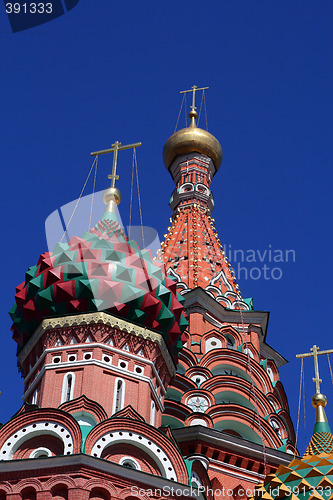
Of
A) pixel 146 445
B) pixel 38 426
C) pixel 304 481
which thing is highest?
pixel 38 426

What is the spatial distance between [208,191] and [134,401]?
10303 millimetres

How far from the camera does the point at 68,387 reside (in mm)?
16234

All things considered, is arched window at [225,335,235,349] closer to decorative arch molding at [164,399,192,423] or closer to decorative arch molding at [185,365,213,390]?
decorative arch molding at [185,365,213,390]

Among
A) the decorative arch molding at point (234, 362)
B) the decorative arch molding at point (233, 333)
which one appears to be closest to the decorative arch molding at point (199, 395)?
the decorative arch molding at point (234, 362)

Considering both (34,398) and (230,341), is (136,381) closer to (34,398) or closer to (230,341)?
(34,398)

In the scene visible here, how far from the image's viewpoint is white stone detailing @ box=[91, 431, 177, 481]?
49.4 feet

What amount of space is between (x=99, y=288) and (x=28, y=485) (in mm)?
3598

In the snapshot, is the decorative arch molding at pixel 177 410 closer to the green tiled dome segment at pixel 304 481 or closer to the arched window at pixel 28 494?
the green tiled dome segment at pixel 304 481

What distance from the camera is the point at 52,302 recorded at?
55.7ft

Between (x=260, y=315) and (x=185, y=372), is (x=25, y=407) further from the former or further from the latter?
(x=260, y=315)

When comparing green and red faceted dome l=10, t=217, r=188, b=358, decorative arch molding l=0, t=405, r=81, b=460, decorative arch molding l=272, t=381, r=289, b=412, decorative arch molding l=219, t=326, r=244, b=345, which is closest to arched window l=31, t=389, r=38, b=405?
green and red faceted dome l=10, t=217, r=188, b=358

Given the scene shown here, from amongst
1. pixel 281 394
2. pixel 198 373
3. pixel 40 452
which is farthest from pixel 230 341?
pixel 40 452

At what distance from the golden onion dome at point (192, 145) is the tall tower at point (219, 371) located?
1.30 m

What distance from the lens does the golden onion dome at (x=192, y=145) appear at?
2644 cm
